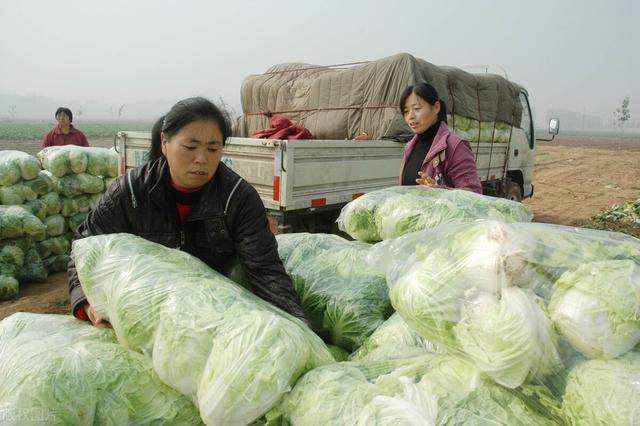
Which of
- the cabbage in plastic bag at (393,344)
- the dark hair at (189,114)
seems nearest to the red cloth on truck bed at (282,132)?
the dark hair at (189,114)

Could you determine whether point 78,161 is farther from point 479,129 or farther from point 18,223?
point 479,129

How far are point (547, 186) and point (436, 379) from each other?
19016 millimetres

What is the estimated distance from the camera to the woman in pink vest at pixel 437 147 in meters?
Answer: 3.35

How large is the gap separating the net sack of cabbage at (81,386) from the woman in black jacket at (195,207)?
16.9 inches

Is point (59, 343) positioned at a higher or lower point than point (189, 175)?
lower

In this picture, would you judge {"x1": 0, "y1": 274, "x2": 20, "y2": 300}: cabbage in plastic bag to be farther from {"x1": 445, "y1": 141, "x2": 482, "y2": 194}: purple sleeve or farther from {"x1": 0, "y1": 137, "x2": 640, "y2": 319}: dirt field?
{"x1": 445, "y1": 141, "x2": 482, "y2": 194}: purple sleeve

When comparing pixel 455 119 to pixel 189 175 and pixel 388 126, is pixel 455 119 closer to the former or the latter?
pixel 388 126

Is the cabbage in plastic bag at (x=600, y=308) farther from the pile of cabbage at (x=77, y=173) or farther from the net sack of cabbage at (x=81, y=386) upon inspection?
the pile of cabbage at (x=77, y=173)

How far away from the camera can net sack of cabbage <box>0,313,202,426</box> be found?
4.21 feet

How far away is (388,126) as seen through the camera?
633 centimetres

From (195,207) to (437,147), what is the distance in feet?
6.51

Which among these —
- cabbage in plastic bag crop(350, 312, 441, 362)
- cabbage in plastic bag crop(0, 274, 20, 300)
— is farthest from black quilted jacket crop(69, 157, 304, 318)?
cabbage in plastic bag crop(0, 274, 20, 300)

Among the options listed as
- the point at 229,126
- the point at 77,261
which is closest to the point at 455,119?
the point at 229,126

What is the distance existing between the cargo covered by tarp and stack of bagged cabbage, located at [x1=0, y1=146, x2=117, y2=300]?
2.68m
